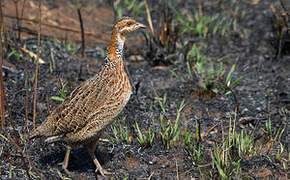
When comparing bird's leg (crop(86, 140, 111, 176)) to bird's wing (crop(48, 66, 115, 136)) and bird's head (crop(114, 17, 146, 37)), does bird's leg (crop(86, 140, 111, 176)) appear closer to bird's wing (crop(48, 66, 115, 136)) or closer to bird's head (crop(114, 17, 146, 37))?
bird's wing (crop(48, 66, 115, 136))

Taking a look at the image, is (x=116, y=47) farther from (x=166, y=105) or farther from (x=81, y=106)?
(x=166, y=105)

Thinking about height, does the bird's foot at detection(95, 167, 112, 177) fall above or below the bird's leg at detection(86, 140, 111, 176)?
below

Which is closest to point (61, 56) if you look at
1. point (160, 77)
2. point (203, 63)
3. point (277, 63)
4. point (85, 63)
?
point (85, 63)

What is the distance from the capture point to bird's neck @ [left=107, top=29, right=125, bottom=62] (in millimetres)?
4566

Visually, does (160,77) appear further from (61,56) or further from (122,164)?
(122,164)

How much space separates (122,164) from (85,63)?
2.58m

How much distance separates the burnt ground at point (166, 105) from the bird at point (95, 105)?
391 mm

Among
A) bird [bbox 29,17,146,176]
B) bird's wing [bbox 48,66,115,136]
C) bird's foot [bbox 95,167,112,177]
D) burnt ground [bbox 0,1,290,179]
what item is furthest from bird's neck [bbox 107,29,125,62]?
bird's foot [bbox 95,167,112,177]

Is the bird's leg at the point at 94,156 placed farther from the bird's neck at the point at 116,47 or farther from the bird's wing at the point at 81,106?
the bird's neck at the point at 116,47

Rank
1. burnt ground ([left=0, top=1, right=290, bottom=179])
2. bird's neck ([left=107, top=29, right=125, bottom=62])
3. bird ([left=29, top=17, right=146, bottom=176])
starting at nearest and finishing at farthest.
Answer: bird ([left=29, top=17, right=146, bottom=176]) → bird's neck ([left=107, top=29, right=125, bottom=62]) → burnt ground ([left=0, top=1, right=290, bottom=179])

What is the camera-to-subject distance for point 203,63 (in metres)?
7.11

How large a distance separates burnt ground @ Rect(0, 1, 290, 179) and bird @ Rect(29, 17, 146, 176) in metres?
0.39

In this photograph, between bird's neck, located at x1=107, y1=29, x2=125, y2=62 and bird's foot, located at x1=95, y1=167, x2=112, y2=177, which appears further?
bird's foot, located at x1=95, y1=167, x2=112, y2=177

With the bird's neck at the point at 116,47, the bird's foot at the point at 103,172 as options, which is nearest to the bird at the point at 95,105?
the bird's neck at the point at 116,47
